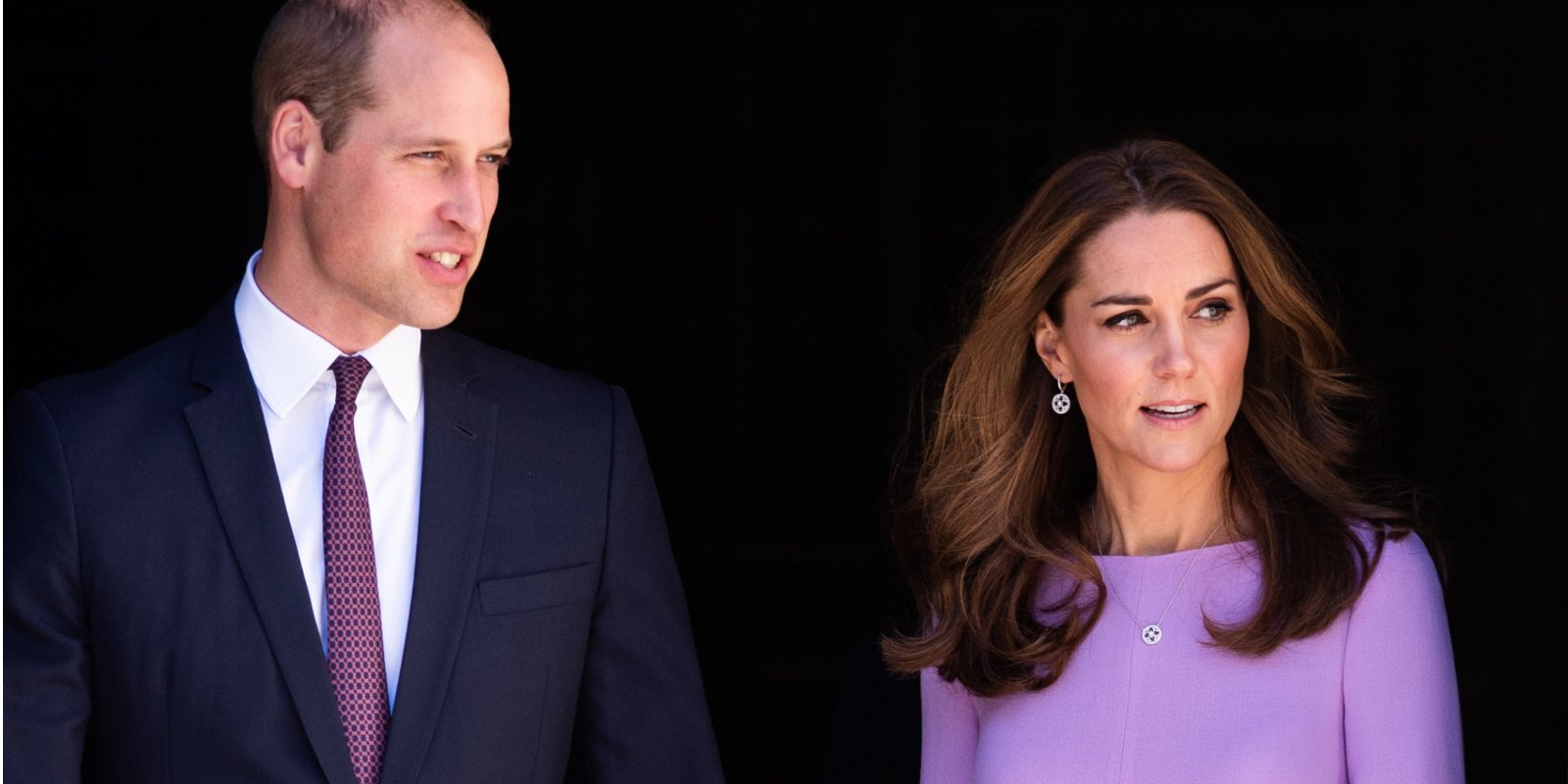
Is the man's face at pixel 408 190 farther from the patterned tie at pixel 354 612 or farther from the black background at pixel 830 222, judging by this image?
the black background at pixel 830 222

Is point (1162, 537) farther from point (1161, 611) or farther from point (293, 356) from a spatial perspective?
point (293, 356)

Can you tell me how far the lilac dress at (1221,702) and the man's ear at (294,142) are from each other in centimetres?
106

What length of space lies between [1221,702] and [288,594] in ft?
3.61

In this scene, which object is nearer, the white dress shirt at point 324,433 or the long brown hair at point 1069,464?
the white dress shirt at point 324,433

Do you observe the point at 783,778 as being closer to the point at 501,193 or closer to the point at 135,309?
the point at 501,193

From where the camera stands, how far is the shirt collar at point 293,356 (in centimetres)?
237

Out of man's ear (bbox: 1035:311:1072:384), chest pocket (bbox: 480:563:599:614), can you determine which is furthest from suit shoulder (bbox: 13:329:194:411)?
man's ear (bbox: 1035:311:1072:384)

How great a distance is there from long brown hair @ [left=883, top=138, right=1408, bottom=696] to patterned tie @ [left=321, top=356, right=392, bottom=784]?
2.37ft

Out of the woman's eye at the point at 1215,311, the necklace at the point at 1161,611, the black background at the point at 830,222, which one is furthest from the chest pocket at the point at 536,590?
the black background at the point at 830,222

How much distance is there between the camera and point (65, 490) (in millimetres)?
2230

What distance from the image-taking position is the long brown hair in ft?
→ 8.26

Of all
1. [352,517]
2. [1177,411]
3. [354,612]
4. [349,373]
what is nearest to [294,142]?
[349,373]

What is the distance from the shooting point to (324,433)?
2361 millimetres

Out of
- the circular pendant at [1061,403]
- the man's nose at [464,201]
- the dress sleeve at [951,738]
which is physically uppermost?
the man's nose at [464,201]
